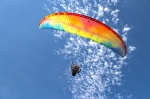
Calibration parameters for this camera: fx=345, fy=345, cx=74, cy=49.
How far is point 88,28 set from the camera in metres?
37.2

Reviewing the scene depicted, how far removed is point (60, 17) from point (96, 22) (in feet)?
13.4

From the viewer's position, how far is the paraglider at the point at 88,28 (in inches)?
1441

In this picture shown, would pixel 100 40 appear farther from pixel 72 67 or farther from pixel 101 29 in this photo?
pixel 72 67

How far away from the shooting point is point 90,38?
123ft

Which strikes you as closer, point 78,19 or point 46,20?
point 78,19

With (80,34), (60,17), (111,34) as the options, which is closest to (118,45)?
(111,34)

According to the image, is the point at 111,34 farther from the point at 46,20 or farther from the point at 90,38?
→ the point at 46,20

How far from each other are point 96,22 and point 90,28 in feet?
3.69

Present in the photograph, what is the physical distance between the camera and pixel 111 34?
37.1 meters

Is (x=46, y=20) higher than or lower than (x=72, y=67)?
higher

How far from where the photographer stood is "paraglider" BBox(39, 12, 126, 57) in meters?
36.6

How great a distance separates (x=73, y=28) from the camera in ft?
123

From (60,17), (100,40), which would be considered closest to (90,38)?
(100,40)

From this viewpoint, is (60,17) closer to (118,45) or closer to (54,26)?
(54,26)
